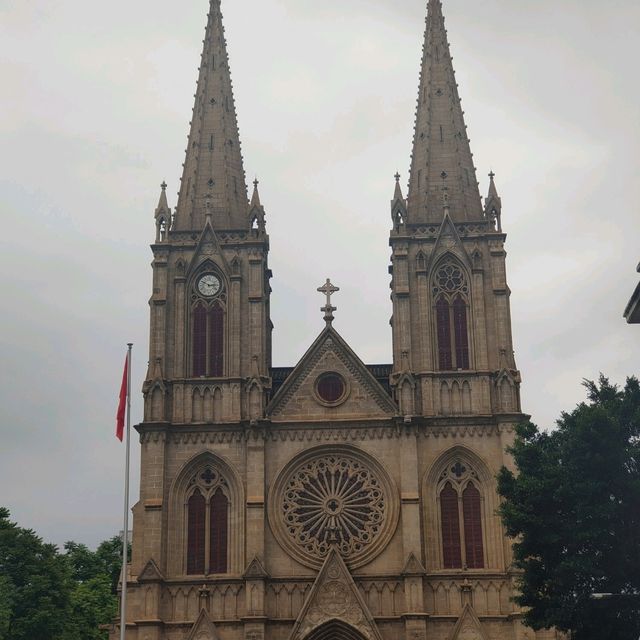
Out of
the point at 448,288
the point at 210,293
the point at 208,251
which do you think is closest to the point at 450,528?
the point at 448,288

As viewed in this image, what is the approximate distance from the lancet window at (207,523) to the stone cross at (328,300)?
8932 mm

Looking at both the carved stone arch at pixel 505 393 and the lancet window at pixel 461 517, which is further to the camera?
the carved stone arch at pixel 505 393

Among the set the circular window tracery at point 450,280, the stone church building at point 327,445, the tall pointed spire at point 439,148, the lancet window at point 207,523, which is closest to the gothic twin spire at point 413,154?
the tall pointed spire at point 439,148

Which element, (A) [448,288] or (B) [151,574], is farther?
(A) [448,288]

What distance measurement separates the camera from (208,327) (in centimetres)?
5706

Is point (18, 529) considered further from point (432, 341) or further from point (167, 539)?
point (432, 341)

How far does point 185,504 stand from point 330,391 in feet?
27.6

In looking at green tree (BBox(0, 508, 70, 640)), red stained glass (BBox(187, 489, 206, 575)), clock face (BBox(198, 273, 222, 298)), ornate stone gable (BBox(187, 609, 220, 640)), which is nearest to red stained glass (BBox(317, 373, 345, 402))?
clock face (BBox(198, 273, 222, 298))

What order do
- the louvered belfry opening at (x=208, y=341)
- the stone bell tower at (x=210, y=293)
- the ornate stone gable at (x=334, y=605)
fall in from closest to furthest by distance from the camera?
1. the ornate stone gable at (x=334, y=605)
2. the stone bell tower at (x=210, y=293)
3. the louvered belfry opening at (x=208, y=341)

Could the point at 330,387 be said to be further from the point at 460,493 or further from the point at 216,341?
the point at 460,493

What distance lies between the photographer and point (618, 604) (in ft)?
129

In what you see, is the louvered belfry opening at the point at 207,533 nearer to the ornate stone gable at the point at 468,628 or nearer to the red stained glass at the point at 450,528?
the red stained glass at the point at 450,528

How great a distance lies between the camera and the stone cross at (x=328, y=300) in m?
56.8

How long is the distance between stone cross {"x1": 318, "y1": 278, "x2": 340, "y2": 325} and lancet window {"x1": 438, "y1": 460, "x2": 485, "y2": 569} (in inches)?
355
